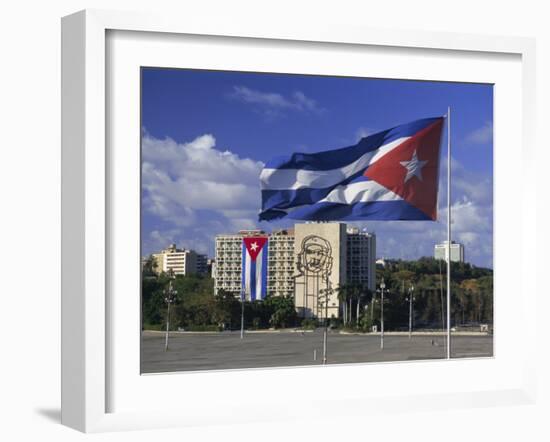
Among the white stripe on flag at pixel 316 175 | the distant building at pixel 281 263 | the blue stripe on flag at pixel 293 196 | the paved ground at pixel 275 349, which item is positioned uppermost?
the white stripe on flag at pixel 316 175

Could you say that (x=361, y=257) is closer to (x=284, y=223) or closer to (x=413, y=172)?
(x=284, y=223)

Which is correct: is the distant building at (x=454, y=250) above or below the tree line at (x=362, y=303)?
above

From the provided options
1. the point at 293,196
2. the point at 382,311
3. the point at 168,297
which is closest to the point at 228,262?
the point at 168,297

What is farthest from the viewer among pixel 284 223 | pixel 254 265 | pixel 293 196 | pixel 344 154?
pixel 284 223

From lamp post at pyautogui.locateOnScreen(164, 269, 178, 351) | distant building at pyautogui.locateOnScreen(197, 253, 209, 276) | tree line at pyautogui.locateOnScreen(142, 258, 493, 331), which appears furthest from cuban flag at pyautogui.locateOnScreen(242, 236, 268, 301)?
lamp post at pyautogui.locateOnScreen(164, 269, 178, 351)

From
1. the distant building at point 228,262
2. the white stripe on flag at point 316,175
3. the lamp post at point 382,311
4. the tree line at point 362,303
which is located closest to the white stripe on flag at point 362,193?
the white stripe on flag at point 316,175

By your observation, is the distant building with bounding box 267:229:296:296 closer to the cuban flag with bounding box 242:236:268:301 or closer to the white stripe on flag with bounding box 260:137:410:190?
the cuban flag with bounding box 242:236:268:301

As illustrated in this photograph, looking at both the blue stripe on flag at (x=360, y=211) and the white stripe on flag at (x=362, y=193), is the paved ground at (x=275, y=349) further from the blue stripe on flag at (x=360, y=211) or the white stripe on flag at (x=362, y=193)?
the white stripe on flag at (x=362, y=193)
